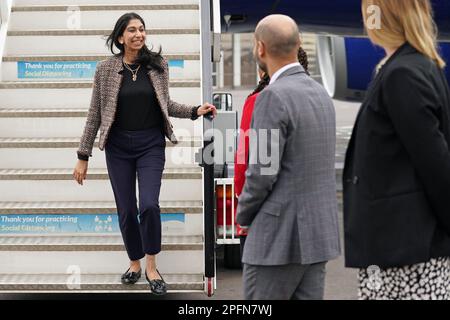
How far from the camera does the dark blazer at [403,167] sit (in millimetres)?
2770

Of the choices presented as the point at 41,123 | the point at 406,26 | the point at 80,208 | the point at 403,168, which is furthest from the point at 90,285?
the point at 406,26

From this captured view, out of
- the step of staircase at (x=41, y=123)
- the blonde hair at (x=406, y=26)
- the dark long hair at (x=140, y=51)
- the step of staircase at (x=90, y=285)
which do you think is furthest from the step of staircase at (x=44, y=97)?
the blonde hair at (x=406, y=26)

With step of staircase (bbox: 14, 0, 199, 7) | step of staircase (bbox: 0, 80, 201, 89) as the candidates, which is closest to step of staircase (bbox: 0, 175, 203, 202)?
step of staircase (bbox: 0, 80, 201, 89)

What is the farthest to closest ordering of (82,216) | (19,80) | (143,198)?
(19,80) → (82,216) → (143,198)

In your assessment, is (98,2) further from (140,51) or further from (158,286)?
(158,286)

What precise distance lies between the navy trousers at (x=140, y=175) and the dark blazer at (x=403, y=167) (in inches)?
96.0

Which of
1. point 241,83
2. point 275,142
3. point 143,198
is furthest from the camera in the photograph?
point 241,83

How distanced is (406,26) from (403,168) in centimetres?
47

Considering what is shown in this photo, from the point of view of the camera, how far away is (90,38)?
285 inches

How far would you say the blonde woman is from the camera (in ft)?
9.10

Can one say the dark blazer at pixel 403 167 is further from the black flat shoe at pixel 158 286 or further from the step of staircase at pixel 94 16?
the step of staircase at pixel 94 16
